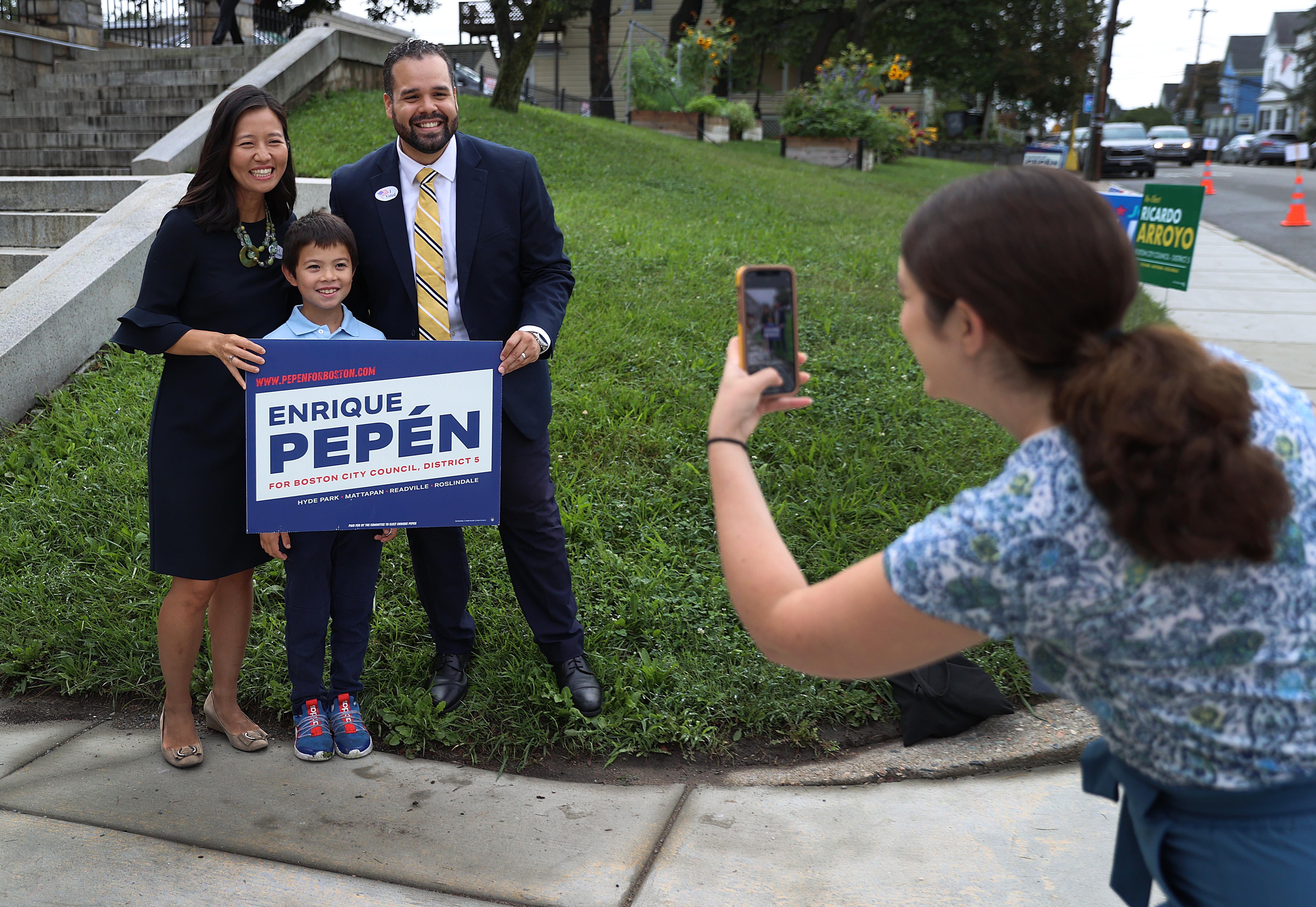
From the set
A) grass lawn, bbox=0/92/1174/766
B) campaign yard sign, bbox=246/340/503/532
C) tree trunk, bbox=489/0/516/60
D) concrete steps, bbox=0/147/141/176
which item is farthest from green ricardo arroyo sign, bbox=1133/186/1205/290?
tree trunk, bbox=489/0/516/60

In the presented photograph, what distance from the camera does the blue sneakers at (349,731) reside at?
3328 mm

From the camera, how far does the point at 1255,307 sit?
10.8 meters

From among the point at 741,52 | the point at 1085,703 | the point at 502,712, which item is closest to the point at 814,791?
the point at 502,712

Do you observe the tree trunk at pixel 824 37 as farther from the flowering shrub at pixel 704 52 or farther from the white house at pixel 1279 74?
the white house at pixel 1279 74

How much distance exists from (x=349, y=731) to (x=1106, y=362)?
112 inches

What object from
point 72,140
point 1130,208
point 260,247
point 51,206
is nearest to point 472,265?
point 260,247

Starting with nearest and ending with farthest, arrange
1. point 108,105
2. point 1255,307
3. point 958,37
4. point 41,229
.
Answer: point 41,229
point 1255,307
point 108,105
point 958,37

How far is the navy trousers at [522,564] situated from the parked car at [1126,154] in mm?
34551

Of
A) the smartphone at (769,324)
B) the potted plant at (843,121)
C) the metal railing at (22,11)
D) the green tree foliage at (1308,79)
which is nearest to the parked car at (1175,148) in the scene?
the potted plant at (843,121)

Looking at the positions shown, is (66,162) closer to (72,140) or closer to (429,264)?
(72,140)

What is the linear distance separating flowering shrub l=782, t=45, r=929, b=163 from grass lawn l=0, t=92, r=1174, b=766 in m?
14.3

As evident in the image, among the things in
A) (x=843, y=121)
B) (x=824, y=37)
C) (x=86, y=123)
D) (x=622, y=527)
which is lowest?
(x=622, y=527)

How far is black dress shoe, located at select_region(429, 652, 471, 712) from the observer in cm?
357

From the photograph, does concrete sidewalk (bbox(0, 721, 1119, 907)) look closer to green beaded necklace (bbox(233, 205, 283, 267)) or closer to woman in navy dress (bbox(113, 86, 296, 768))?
woman in navy dress (bbox(113, 86, 296, 768))
